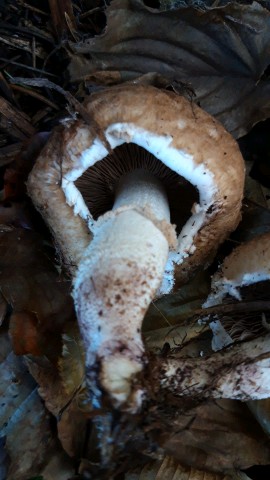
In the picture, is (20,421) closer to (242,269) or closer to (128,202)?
(128,202)

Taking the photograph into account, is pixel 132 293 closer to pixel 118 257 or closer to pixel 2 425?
pixel 118 257

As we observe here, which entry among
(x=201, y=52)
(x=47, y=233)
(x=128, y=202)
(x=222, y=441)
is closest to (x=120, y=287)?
(x=128, y=202)

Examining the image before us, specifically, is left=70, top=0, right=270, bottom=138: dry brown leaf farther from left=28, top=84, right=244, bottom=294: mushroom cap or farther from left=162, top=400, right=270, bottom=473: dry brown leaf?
left=162, top=400, right=270, bottom=473: dry brown leaf

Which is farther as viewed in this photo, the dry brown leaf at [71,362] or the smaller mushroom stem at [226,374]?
the dry brown leaf at [71,362]

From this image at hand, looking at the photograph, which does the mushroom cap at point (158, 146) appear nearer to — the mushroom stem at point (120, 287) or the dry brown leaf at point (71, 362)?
the mushroom stem at point (120, 287)

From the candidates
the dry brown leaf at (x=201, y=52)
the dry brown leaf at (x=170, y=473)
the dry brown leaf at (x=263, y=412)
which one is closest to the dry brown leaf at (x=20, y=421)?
the dry brown leaf at (x=170, y=473)

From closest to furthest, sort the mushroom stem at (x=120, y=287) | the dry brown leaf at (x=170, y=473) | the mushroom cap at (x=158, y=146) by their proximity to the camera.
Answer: the mushroom stem at (x=120, y=287) → the mushroom cap at (x=158, y=146) → the dry brown leaf at (x=170, y=473)

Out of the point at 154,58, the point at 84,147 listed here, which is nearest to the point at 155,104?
the point at 84,147
